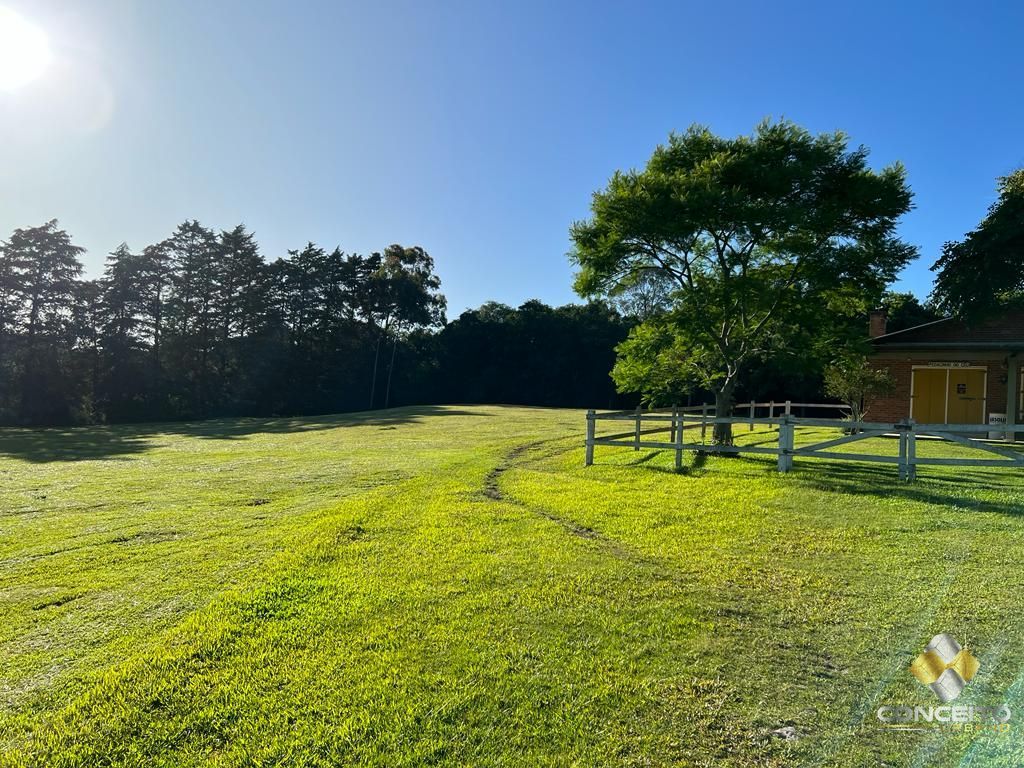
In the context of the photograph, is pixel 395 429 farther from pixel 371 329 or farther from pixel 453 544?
pixel 371 329

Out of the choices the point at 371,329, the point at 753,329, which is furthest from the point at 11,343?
the point at 753,329

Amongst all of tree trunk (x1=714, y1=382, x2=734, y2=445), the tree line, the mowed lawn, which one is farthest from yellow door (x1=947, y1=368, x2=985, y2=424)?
the tree line

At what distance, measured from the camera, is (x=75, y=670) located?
3.64 meters

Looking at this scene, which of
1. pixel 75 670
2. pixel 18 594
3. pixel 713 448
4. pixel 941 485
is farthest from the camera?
pixel 713 448

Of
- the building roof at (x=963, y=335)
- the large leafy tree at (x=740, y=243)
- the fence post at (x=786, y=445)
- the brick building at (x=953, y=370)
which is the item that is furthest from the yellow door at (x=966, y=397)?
the fence post at (x=786, y=445)

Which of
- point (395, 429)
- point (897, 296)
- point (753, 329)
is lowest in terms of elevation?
point (395, 429)

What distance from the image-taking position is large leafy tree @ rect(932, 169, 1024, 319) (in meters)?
14.0

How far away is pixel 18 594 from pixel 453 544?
393 cm

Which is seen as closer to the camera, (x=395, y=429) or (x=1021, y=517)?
(x=1021, y=517)

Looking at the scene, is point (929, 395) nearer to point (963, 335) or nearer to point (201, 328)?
point (963, 335)

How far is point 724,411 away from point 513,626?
37.2ft

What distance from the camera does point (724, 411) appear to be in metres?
14.2
